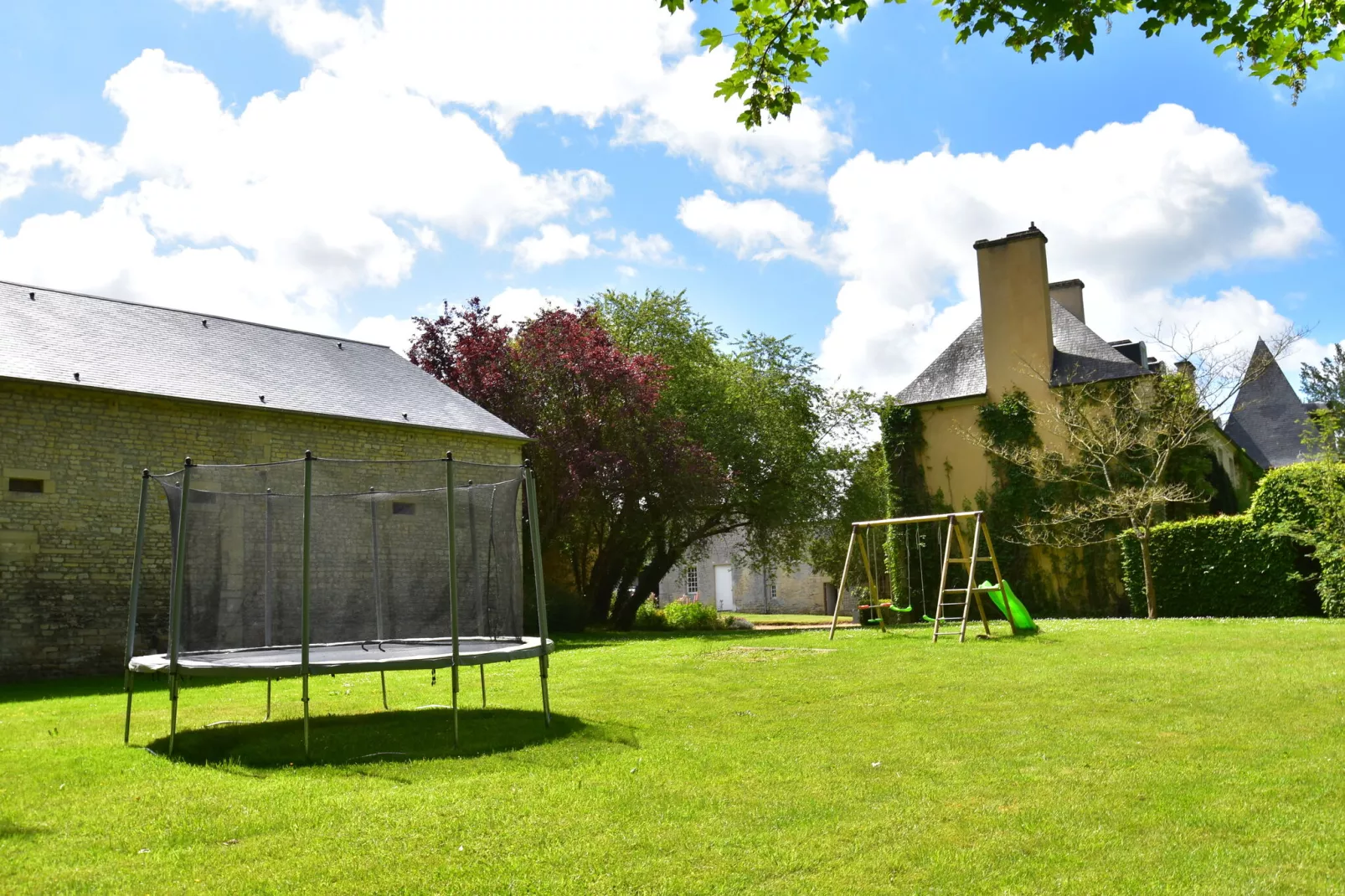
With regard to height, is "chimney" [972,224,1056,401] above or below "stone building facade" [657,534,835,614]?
above

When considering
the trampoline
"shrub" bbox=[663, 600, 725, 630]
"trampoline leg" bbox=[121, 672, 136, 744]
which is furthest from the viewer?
"shrub" bbox=[663, 600, 725, 630]

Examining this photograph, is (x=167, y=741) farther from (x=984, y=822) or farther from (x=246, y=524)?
(x=984, y=822)

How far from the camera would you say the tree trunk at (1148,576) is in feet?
60.5

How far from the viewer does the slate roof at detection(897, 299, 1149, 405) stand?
21516 mm

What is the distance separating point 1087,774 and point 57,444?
563 inches

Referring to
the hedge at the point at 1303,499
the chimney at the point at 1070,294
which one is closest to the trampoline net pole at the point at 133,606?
the hedge at the point at 1303,499

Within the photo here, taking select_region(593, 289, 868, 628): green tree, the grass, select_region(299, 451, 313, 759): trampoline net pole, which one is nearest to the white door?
select_region(593, 289, 868, 628): green tree

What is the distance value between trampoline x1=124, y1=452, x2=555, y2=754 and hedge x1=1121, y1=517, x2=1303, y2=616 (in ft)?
47.8

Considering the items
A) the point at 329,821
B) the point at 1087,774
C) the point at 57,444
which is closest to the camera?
the point at 329,821

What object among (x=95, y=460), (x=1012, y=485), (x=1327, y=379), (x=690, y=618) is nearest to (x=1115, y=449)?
(x=1012, y=485)

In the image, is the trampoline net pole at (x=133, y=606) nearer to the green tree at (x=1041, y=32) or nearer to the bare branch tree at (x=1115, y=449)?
the green tree at (x=1041, y=32)

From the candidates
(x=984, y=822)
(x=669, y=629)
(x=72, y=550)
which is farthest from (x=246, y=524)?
(x=669, y=629)

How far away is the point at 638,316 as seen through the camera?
29.1 metres

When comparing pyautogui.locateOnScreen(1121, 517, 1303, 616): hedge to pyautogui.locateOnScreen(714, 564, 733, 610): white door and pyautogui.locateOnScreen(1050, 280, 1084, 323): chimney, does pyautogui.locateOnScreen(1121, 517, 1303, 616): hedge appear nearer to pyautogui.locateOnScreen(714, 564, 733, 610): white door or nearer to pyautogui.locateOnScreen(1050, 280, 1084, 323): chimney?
pyautogui.locateOnScreen(1050, 280, 1084, 323): chimney
